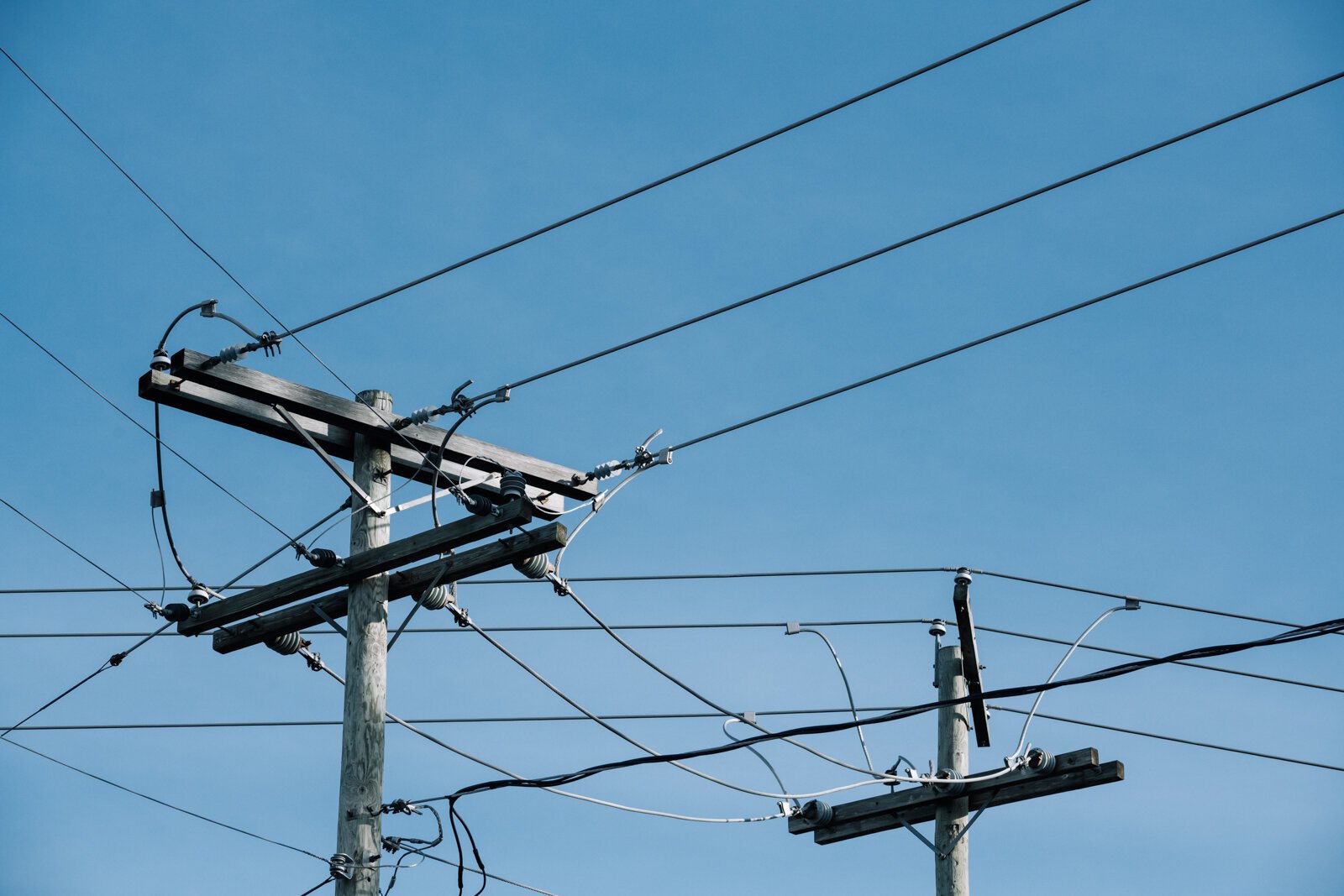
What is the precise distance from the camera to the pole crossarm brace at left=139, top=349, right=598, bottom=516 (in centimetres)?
1164

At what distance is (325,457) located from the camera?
12.0 meters

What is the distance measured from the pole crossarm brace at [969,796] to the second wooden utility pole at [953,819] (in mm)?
110

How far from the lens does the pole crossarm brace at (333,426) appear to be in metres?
11.6

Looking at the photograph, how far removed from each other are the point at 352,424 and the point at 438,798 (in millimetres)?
2376

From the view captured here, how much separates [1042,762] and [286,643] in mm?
5373

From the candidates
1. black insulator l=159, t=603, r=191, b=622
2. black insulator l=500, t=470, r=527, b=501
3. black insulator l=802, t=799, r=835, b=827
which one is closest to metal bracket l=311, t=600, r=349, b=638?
black insulator l=159, t=603, r=191, b=622

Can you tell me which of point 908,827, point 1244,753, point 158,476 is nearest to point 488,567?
point 158,476

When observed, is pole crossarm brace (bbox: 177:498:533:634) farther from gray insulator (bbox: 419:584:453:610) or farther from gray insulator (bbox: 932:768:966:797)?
gray insulator (bbox: 932:768:966:797)

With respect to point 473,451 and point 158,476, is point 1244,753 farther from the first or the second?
point 158,476

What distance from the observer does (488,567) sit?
11969mm

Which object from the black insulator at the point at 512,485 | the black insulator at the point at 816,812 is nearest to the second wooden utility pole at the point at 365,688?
the black insulator at the point at 512,485

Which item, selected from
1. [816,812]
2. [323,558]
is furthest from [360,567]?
[816,812]

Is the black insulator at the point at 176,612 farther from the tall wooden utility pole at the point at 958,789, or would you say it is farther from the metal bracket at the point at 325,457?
the tall wooden utility pole at the point at 958,789

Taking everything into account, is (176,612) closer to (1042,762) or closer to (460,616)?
(460,616)
